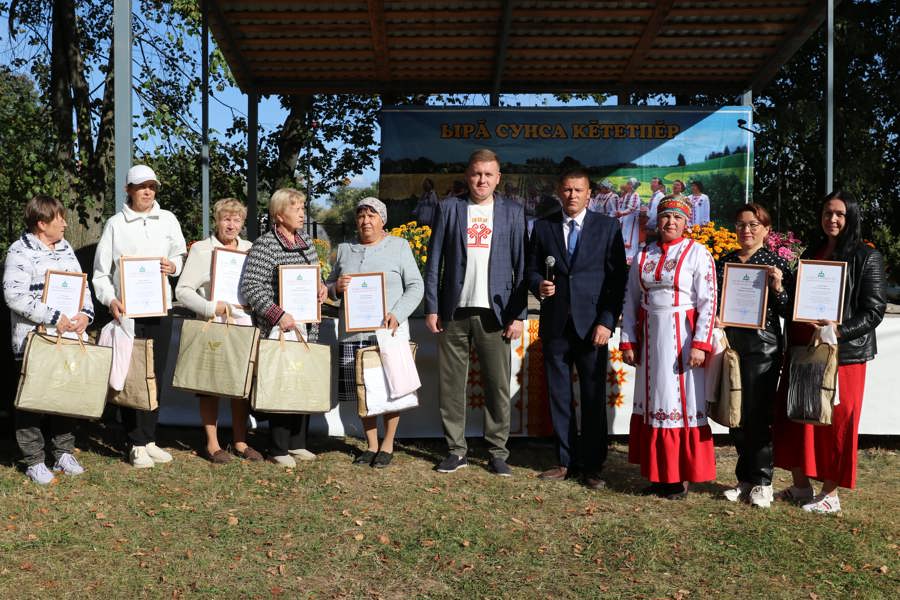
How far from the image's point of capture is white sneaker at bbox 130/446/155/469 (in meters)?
5.53

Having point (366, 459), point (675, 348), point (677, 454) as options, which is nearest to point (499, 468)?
point (366, 459)

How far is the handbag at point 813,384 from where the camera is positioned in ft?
14.5

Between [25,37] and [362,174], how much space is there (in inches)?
290

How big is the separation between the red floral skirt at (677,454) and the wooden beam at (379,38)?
4974mm

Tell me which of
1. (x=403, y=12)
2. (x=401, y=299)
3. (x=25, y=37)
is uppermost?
(x=25, y=37)

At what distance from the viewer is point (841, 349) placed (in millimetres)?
4559

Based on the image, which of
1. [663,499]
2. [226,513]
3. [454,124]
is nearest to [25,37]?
[454,124]

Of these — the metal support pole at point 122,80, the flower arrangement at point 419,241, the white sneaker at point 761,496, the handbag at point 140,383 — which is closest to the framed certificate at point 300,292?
the handbag at point 140,383

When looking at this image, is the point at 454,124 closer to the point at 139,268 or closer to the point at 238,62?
the point at 238,62

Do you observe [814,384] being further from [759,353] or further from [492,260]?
[492,260]

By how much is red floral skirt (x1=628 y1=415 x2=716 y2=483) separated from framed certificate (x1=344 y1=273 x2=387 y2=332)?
5.97 feet

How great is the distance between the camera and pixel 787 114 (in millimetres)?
17359

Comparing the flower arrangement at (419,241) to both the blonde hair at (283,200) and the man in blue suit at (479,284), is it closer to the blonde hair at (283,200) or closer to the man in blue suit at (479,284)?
the man in blue suit at (479,284)

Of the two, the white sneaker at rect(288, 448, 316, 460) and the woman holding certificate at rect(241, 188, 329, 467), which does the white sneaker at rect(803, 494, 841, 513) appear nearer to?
the woman holding certificate at rect(241, 188, 329, 467)
